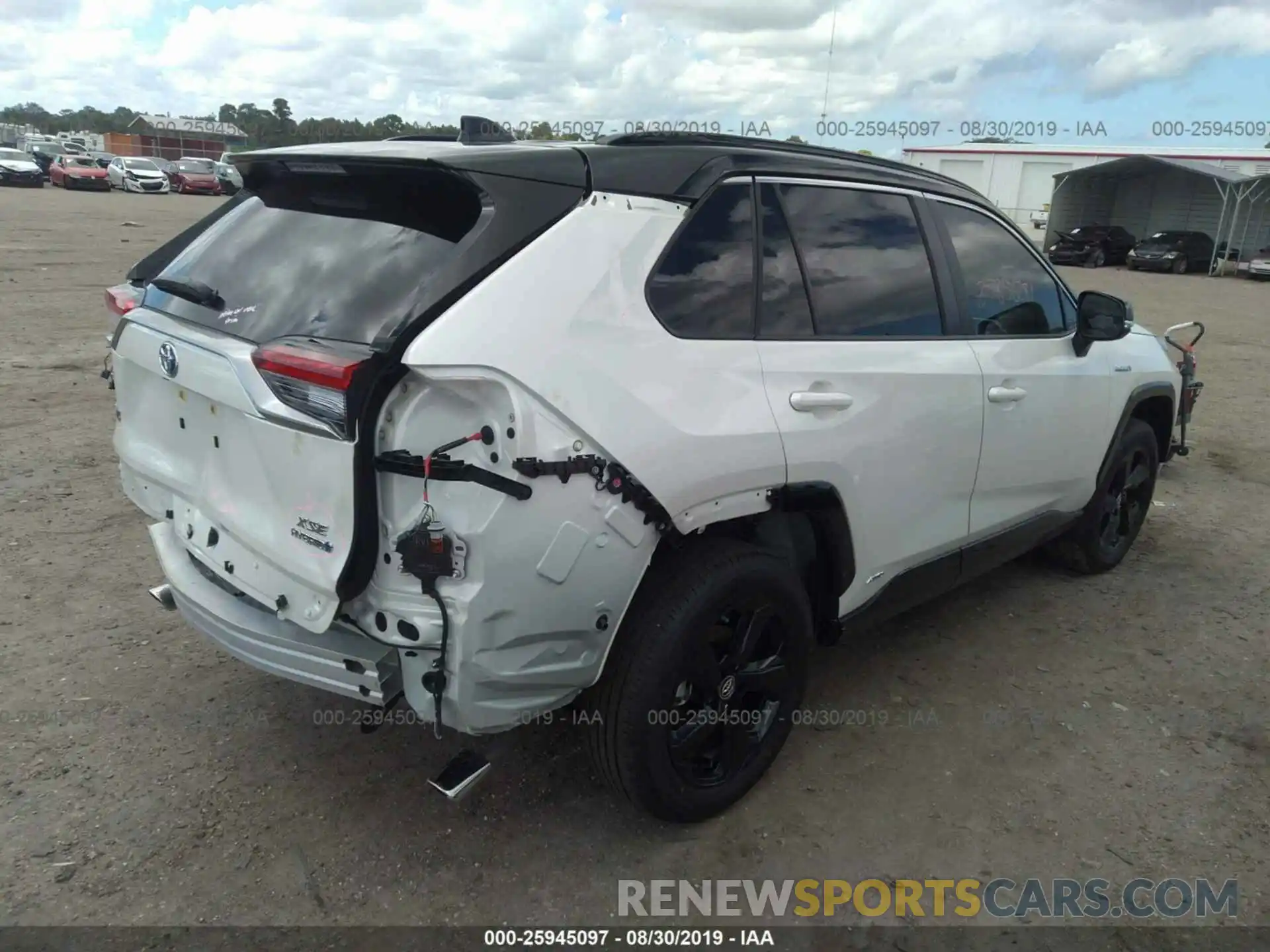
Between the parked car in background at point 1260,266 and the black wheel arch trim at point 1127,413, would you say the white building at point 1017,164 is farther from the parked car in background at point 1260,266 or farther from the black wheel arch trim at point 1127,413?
the black wheel arch trim at point 1127,413

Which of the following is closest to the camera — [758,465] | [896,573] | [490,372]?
[490,372]

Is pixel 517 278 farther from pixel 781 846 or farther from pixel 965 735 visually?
pixel 965 735

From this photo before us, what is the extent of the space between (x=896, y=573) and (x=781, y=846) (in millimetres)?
1048

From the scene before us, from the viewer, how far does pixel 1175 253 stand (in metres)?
29.0

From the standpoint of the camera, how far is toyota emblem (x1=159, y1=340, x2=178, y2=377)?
8.31ft

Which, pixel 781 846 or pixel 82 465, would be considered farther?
pixel 82 465

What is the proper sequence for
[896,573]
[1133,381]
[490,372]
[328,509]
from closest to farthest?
[490,372], [328,509], [896,573], [1133,381]

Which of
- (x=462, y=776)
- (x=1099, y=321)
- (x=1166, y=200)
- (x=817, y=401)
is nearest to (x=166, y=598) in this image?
(x=462, y=776)

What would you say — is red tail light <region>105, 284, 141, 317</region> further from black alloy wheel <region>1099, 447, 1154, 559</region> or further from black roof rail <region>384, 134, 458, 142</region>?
black alloy wheel <region>1099, 447, 1154, 559</region>

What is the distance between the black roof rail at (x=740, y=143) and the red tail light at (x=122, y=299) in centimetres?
156

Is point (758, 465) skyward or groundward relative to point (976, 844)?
skyward

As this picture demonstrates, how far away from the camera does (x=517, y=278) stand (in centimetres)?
217

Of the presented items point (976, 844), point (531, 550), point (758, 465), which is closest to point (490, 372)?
point (531, 550)

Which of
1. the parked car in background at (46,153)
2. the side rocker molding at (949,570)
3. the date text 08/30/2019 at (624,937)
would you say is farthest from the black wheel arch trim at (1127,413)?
the parked car in background at (46,153)
